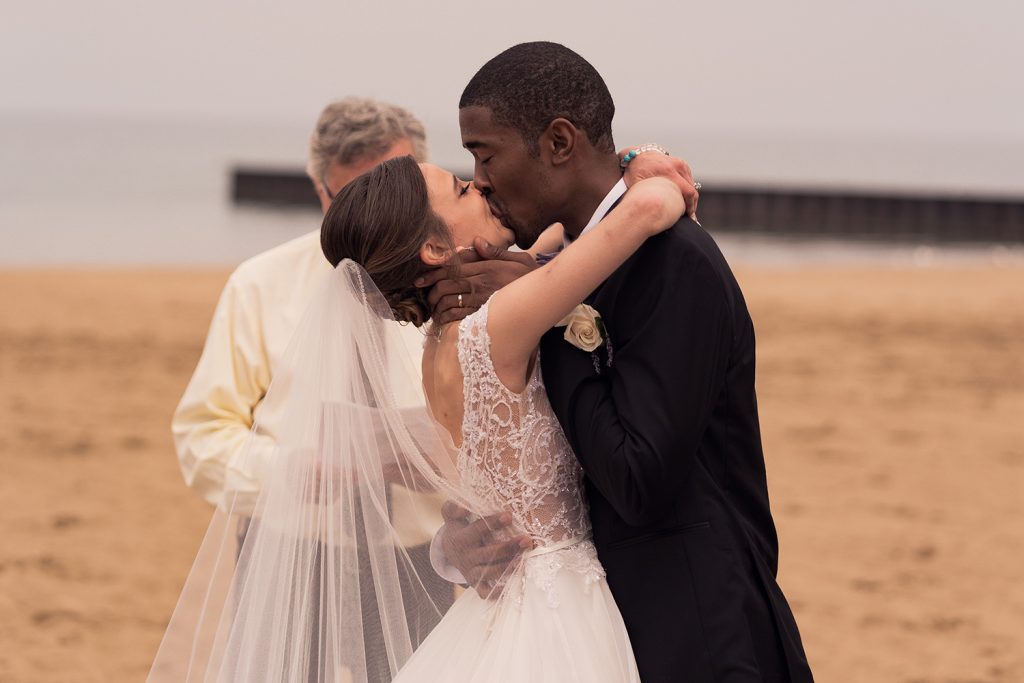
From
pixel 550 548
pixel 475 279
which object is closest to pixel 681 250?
pixel 475 279

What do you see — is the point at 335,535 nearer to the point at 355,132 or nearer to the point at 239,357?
the point at 239,357

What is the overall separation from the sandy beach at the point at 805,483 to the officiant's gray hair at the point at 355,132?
3.82 meters

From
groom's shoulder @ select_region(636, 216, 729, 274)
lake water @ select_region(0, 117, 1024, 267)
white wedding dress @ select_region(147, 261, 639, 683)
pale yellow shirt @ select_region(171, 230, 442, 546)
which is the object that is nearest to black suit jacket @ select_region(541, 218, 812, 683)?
groom's shoulder @ select_region(636, 216, 729, 274)

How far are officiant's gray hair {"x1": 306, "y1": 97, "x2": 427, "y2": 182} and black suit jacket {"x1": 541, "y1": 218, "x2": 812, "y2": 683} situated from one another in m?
1.88

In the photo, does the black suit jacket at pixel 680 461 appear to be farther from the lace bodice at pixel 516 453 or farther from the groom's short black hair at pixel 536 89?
the groom's short black hair at pixel 536 89

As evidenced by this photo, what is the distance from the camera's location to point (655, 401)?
246 centimetres

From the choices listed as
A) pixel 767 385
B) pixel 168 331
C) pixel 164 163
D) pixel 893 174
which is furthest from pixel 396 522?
pixel 893 174

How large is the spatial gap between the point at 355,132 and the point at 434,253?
1628 mm

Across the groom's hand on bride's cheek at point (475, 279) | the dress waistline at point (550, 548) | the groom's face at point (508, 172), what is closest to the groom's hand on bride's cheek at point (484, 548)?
the dress waistline at point (550, 548)

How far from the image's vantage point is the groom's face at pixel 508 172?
2.68 m

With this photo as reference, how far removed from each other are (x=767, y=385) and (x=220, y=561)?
454 inches

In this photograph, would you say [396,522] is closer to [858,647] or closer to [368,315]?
[368,315]

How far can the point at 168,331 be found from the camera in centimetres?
1681

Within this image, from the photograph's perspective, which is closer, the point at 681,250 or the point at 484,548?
the point at 681,250
